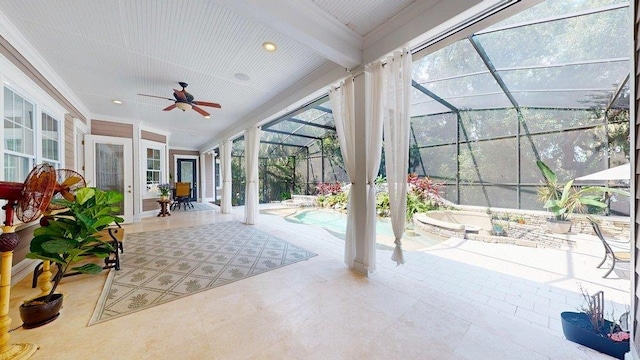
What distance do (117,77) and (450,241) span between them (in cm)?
606

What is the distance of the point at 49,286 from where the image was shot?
201cm

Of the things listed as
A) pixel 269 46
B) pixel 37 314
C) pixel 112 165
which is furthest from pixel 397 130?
pixel 112 165

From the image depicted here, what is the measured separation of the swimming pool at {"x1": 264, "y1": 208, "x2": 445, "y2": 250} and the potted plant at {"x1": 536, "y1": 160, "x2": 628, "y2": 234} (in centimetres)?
244

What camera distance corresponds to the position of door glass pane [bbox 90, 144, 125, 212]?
5.20 m

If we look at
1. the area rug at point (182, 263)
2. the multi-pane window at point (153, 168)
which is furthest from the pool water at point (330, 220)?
the multi-pane window at point (153, 168)

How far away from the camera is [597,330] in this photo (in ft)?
4.80

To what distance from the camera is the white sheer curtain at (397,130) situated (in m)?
2.19

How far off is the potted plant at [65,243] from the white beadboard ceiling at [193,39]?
1707mm

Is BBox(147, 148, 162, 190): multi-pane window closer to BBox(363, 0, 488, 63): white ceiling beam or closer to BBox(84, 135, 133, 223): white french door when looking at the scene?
BBox(84, 135, 133, 223): white french door

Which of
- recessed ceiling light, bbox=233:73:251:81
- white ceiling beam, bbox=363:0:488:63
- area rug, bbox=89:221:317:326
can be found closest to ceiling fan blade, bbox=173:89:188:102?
recessed ceiling light, bbox=233:73:251:81

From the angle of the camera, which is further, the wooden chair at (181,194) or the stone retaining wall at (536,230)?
the wooden chair at (181,194)

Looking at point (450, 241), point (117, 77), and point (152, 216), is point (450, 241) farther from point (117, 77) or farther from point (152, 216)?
point (152, 216)

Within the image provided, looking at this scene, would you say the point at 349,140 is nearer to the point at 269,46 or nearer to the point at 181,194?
the point at 269,46

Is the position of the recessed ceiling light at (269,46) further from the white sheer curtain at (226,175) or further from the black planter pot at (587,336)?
the white sheer curtain at (226,175)
